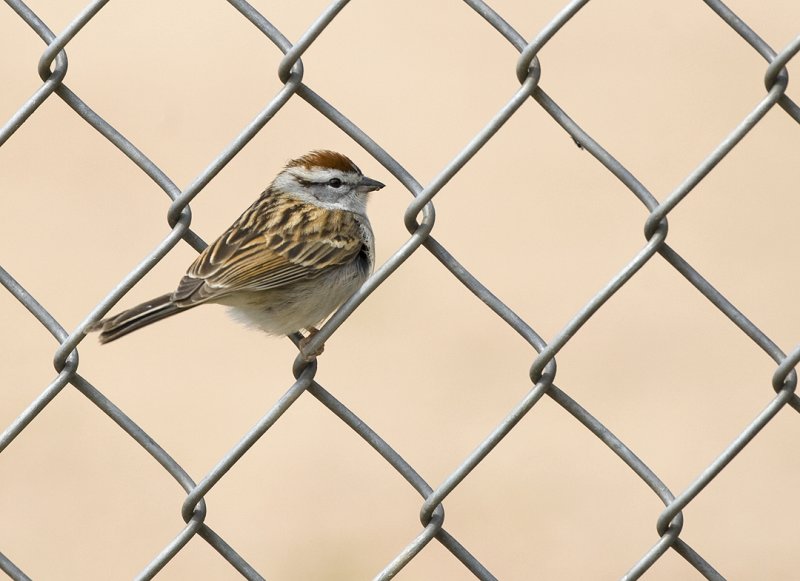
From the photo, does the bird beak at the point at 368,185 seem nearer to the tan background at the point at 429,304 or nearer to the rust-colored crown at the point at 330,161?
the rust-colored crown at the point at 330,161

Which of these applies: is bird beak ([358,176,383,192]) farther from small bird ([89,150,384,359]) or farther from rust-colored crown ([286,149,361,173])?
small bird ([89,150,384,359])

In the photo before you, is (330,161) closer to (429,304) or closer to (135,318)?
(135,318)

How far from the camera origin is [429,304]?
32.2 ft

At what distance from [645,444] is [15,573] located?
223 inches

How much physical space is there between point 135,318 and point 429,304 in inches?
234

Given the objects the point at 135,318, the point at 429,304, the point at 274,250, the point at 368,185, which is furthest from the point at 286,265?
the point at 429,304

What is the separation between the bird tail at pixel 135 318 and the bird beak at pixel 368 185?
3.71ft

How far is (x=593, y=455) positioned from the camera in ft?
27.6

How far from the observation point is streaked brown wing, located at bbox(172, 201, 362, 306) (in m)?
4.53

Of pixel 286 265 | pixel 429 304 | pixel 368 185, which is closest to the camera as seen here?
pixel 286 265

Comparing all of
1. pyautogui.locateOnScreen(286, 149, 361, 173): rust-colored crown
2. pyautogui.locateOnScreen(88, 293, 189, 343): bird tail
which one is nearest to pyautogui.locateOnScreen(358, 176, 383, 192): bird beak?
pyautogui.locateOnScreen(286, 149, 361, 173): rust-colored crown

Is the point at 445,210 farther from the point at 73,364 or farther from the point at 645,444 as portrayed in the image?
the point at 73,364

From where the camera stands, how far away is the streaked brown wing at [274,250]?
14.9 ft

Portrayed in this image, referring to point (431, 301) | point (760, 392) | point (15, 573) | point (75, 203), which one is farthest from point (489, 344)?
point (15, 573)
